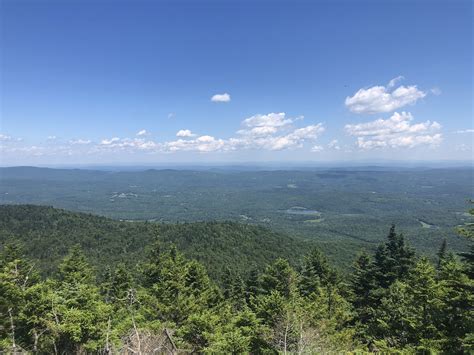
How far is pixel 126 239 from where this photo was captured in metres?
109

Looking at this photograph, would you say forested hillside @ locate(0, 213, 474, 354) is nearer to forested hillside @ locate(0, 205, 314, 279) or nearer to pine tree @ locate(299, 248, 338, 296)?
pine tree @ locate(299, 248, 338, 296)

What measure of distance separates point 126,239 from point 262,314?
9738 centimetres

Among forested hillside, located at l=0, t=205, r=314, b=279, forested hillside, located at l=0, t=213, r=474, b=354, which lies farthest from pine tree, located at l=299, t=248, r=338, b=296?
forested hillside, located at l=0, t=205, r=314, b=279

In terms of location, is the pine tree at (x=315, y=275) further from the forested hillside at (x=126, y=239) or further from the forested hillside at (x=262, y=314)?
the forested hillside at (x=126, y=239)

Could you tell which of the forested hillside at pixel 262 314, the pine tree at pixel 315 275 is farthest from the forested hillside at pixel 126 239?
the forested hillside at pixel 262 314

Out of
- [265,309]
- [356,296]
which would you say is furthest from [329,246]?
[265,309]

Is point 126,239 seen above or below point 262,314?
below

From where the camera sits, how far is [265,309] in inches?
805

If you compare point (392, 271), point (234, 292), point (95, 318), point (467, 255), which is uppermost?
point (467, 255)

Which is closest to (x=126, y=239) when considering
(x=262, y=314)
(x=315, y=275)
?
(x=315, y=275)

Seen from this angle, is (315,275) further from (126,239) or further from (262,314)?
(126,239)

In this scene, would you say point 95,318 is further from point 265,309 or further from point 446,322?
point 446,322

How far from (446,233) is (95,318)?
191596mm

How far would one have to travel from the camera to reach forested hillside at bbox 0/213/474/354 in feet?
49.2
